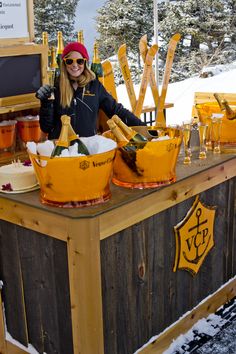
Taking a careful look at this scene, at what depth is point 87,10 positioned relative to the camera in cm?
2177

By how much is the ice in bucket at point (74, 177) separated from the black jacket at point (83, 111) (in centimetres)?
92

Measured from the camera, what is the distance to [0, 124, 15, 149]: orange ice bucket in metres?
2.73

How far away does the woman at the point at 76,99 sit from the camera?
9.14ft

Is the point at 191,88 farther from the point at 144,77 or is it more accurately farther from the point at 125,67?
the point at 125,67

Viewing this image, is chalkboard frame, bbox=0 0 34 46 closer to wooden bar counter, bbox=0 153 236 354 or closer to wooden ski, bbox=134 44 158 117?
wooden bar counter, bbox=0 153 236 354

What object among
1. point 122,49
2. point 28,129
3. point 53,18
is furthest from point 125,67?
point 53,18

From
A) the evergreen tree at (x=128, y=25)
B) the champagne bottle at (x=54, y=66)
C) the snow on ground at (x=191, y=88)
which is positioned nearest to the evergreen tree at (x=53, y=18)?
A: the evergreen tree at (x=128, y=25)

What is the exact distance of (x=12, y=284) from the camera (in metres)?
2.31

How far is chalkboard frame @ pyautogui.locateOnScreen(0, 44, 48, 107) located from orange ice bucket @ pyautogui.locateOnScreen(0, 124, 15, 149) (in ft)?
0.42

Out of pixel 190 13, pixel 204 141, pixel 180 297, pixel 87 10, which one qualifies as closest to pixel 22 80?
pixel 204 141

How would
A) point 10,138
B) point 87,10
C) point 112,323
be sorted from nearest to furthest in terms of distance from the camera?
point 112,323
point 10,138
point 87,10

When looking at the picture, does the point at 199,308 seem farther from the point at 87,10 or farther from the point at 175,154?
the point at 87,10

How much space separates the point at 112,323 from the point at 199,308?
695mm

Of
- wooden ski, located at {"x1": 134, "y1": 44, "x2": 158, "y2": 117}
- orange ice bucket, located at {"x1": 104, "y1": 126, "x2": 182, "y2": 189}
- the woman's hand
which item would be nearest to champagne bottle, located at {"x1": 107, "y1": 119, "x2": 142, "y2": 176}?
orange ice bucket, located at {"x1": 104, "y1": 126, "x2": 182, "y2": 189}
